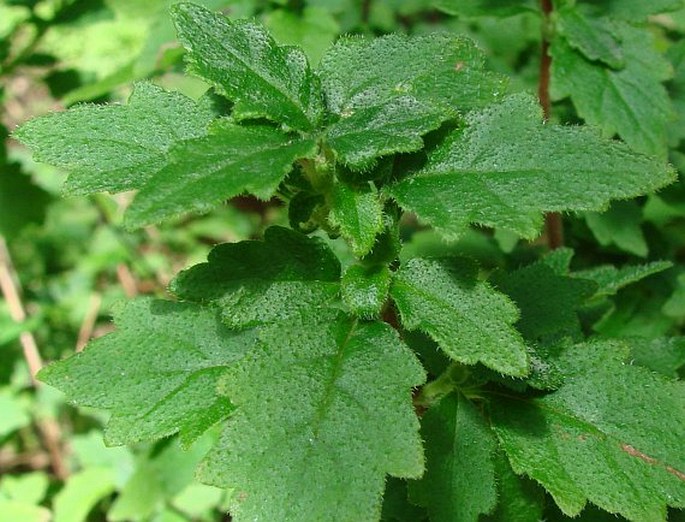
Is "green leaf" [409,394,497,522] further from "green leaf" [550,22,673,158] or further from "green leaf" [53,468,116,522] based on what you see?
"green leaf" [53,468,116,522]

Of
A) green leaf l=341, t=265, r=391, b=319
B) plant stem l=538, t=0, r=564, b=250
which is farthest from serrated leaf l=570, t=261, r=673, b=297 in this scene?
green leaf l=341, t=265, r=391, b=319

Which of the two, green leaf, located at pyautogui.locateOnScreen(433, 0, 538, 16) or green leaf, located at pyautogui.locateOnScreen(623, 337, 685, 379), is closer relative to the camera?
green leaf, located at pyautogui.locateOnScreen(623, 337, 685, 379)

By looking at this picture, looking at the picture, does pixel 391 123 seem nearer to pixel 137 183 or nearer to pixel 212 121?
pixel 212 121

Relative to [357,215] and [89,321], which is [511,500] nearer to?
[357,215]

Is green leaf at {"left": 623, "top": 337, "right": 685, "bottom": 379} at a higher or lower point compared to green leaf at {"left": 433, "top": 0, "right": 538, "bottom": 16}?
lower

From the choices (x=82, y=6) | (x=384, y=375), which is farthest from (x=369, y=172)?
(x=82, y=6)

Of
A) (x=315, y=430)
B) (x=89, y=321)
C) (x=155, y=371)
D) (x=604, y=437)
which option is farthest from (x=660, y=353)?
(x=89, y=321)
